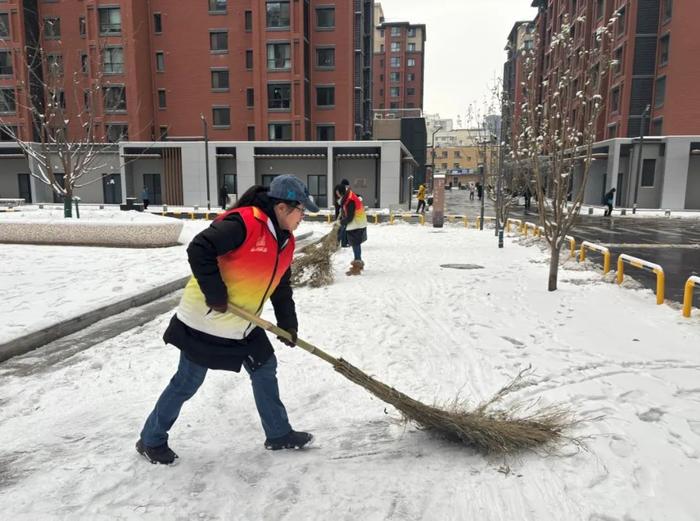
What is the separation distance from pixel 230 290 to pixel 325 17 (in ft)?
135

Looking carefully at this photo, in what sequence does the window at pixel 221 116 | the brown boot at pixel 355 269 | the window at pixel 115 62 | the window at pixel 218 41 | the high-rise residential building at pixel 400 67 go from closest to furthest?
the brown boot at pixel 355 269
the window at pixel 115 62
the window at pixel 218 41
the window at pixel 221 116
the high-rise residential building at pixel 400 67

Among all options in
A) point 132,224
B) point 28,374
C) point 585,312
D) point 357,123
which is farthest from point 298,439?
point 357,123

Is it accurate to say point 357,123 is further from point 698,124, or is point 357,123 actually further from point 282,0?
point 698,124

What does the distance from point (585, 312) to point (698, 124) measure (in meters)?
35.2

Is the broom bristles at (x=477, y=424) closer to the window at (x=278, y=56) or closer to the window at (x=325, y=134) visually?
the window at (x=278, y=56)

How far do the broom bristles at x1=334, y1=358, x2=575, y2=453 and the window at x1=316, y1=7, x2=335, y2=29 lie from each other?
134 ft

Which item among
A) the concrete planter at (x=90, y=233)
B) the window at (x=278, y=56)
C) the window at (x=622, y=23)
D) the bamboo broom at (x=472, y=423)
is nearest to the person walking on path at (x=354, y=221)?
the concrete planter at (x=90, y=233)

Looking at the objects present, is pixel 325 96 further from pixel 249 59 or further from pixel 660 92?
pixel 660 92

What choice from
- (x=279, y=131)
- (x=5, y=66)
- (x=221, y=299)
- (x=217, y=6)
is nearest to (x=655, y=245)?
(x=221, y=299)

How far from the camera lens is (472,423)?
3213 millimetres

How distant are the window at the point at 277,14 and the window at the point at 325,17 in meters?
2.94

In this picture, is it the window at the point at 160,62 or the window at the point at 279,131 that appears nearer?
the window at the point at 279,131

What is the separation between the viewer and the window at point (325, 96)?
40.4 metres

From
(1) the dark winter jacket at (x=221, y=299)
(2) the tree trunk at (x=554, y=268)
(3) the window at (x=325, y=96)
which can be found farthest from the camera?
(3) the window at (x=325, y=96)
